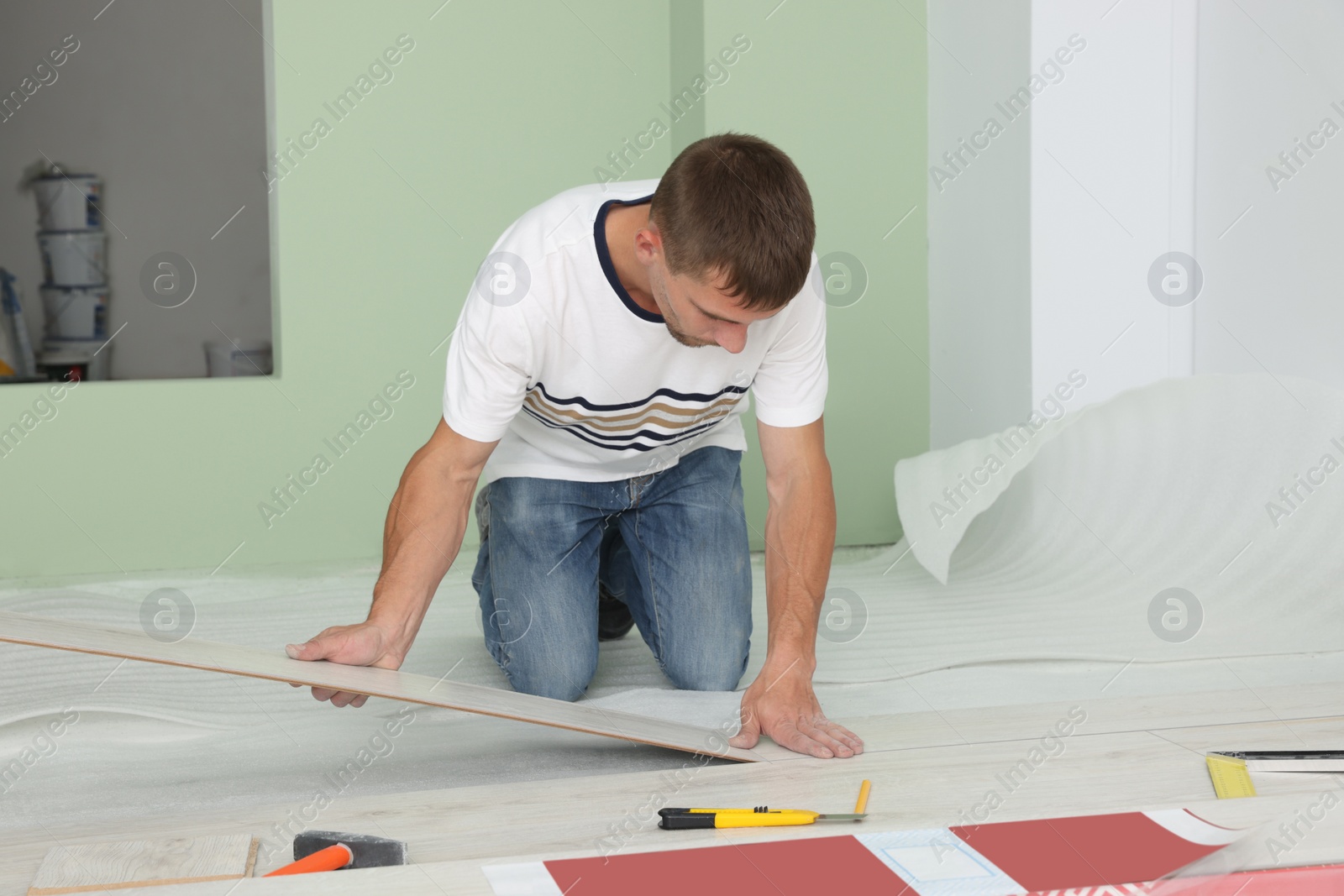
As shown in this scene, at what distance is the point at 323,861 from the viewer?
991mm

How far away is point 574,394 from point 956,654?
3.24ft

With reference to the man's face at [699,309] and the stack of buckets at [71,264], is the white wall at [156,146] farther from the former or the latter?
the man's face at [699,309]

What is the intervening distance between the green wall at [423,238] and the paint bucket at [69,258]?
1102mm

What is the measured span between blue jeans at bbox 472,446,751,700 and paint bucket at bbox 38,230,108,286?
9.40ft

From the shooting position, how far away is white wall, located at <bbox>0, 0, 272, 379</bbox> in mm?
4230

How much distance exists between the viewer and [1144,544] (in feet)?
8.80

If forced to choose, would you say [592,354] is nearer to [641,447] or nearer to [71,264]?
[641,447]

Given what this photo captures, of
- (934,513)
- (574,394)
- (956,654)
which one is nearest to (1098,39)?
(934,513)

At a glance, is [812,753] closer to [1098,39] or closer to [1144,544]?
[1144,544]
